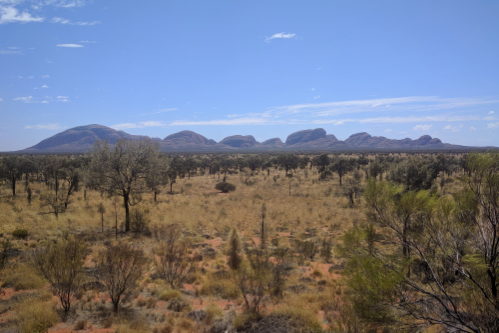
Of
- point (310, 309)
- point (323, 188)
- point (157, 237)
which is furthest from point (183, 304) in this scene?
point (323, 188)

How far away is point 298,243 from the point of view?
17094mm

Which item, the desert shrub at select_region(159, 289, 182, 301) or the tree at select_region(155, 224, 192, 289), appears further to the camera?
the tree at select_region(155, 224, 192, 289)

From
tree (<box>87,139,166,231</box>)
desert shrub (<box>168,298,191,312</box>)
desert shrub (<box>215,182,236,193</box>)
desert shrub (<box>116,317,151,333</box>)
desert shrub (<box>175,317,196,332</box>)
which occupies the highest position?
tree (<box>87,139,166,231</box>)

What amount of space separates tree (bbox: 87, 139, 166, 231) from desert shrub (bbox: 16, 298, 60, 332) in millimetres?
10609

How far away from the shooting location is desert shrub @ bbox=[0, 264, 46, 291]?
10.2 m

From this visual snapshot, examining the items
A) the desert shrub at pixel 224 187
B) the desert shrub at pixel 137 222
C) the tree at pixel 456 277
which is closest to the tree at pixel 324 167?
the desert shrub at pixel 224 187

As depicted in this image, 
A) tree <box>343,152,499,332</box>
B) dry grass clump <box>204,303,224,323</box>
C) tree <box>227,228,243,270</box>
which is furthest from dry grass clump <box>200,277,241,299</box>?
tree <box>343,152,499,332</box>

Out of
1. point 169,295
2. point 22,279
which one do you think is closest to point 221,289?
point 169,295

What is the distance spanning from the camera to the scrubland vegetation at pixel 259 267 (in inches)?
255

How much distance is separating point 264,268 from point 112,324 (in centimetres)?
521

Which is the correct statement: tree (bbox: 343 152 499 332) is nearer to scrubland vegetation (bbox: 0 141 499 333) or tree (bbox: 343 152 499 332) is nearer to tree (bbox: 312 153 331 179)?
scrubland vegetation (bbox: 0 141 499 333)

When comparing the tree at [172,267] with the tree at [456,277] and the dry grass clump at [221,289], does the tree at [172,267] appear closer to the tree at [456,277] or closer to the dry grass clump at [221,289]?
the dry grass clump at [221,289]

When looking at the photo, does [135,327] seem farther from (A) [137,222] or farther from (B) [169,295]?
(A) [137,222]

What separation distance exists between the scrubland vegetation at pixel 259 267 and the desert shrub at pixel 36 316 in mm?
37
